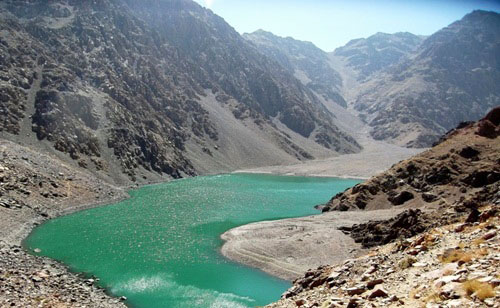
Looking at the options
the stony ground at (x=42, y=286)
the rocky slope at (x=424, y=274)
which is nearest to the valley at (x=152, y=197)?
the stony ground at (x=42, y=286)

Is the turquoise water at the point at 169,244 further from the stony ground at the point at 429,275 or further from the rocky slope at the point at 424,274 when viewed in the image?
the stony ground at the point at 429,275

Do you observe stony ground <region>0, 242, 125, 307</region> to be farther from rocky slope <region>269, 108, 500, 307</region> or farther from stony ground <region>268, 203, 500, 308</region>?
stony ground <region>268, 203, 500, 308</region>

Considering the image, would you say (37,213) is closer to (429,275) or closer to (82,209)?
(82,209)

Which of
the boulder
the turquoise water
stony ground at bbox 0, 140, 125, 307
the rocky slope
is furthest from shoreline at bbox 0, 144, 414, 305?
the rocky slope

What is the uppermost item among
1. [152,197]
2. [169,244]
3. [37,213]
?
[169,244]

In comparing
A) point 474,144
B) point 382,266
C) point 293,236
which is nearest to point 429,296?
point 382,266

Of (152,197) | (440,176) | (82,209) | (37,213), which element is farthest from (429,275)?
(152,197)
